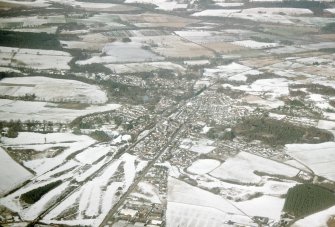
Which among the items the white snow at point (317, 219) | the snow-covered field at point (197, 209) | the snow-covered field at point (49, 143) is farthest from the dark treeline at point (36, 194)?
the white snow at point (317, 219)

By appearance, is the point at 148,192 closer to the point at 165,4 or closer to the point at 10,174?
the point at 10,174

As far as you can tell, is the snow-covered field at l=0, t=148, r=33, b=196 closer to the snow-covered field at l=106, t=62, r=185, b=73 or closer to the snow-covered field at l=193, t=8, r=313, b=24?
the snow-covered field at l=106, t=62, r=185, b=73

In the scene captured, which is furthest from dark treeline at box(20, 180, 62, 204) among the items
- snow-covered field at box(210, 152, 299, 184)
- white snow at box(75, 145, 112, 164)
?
snow-covered field at box(210, 152, 299, 184)

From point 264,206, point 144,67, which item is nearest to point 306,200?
point 264,206

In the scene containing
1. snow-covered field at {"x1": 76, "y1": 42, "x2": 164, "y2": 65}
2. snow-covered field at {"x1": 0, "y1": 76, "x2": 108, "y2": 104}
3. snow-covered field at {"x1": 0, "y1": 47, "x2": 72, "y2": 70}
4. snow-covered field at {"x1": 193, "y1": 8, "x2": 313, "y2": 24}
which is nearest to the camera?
snow-covered field at {"x1": 0, "y1": 76, "x2": 108, "y2": 104}

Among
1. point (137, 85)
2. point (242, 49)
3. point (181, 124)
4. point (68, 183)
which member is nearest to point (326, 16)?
point (242, 49)

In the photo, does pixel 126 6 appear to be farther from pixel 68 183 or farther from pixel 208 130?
pixel 68 183
